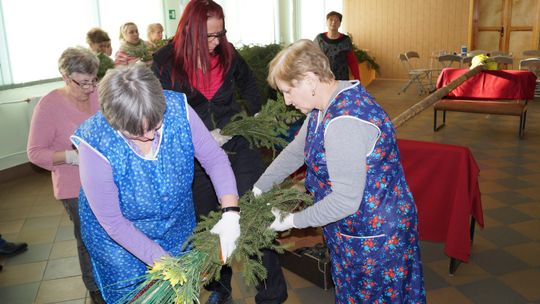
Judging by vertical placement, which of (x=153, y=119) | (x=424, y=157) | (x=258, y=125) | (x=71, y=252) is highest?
(x=153, y=119)

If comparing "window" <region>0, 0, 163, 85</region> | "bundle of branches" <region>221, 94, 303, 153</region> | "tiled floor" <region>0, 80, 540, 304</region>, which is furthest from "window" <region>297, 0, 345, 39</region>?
"bundle of branches" <region>221, 94, 303, 153</region>

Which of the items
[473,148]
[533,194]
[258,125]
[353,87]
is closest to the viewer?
[353,87]

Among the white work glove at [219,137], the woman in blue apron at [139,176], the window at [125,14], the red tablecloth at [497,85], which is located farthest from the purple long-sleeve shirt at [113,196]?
the window at [125,14]

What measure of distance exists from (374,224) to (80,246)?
71.9 inches

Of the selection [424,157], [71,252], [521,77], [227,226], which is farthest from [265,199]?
[521,77]

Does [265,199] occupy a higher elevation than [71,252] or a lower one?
higher

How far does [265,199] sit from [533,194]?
3409 millimetres

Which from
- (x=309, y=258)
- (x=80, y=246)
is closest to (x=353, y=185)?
(x=309, y=258)

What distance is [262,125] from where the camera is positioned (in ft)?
8.12

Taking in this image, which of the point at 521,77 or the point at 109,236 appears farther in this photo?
the point at 521,77

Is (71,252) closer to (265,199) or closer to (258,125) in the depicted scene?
(258,125)

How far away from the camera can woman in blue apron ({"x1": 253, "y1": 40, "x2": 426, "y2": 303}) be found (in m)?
1.51

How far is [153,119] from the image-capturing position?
1384 mm

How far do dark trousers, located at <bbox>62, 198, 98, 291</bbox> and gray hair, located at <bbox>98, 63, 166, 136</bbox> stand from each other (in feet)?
4.73
